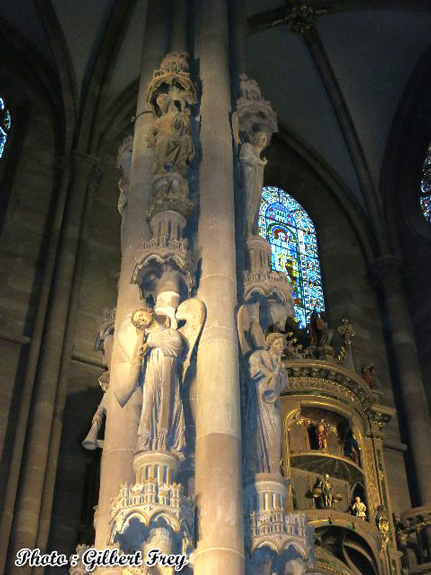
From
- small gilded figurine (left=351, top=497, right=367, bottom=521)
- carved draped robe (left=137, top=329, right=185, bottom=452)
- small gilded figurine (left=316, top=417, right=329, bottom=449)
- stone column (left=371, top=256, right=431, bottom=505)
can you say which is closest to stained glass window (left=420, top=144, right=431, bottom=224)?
stone column (left=371, top=256, right=431, bottom=505)

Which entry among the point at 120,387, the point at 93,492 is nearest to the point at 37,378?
the point at 93,492

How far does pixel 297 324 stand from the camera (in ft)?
45.7

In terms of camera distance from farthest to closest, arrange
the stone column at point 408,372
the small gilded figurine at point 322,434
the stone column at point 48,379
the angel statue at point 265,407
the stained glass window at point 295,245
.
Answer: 1. the stained glass window at point 295,245
2. the stone column at point 408,372
3. the small gilded figurine at point 322,434
4. the stone column at point 48,379
5. the angel statue at point 265,407

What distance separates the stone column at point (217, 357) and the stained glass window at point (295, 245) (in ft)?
24.1

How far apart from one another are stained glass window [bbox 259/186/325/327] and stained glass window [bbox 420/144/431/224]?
7.29 ft

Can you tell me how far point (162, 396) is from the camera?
5.96 m

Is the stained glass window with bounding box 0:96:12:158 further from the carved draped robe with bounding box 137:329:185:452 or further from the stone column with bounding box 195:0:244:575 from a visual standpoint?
the carved draped robe with bounding box 137:329:185:452

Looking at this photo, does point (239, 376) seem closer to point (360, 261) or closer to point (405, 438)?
point (405, 438)

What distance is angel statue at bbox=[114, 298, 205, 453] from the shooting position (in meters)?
5.81

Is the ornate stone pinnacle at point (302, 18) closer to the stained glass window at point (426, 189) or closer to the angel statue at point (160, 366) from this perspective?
the stained glass window at point (426, 189)

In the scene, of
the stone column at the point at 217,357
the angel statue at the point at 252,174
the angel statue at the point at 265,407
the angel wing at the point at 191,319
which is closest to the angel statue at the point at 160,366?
the angel wing at the point at 191,319

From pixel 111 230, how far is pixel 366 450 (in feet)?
18.5

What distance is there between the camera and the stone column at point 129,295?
5.89 metres

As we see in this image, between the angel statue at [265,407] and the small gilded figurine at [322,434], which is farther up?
the small gilded figurine at [322,434]
